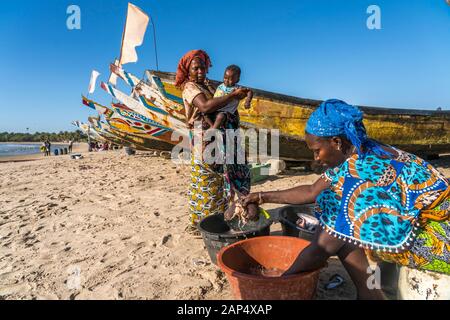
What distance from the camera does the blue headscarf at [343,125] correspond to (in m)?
1.42

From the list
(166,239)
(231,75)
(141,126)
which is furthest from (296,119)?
(141,126)

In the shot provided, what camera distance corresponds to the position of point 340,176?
1497 millimetres

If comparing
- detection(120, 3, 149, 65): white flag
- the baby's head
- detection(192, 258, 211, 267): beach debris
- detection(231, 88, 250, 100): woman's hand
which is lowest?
detection(192, 258, 211, 267): beach debris

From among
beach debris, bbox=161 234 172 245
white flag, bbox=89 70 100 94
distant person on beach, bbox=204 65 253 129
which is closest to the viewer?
distant person on beach, bbox=204 65 253 129

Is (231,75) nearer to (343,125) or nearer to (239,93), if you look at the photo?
(239,93)

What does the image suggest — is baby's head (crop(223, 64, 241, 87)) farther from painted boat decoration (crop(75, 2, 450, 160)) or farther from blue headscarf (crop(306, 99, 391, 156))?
painted boat decoration (crop(75, 2, 450, 160))

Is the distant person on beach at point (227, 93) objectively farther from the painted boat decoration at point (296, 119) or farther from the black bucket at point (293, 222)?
the painted boat decoration at point (296, 119)

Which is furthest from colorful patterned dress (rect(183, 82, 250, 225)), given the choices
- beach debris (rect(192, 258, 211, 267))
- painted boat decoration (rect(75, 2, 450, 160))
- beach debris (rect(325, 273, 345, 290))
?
painted boat decoration (rect(75, 2, 450, 160))

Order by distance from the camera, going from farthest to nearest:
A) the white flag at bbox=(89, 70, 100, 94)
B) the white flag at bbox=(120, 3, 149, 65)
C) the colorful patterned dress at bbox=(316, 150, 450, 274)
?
the white flag at bbox=(89, 70, 100, 94) < the white flag at bbox=(120, 3, 149, 65) < the colorful patterned dress at bbox=(316, 150, 450, 274)

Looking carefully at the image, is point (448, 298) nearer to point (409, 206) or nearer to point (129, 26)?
point (409, 206)

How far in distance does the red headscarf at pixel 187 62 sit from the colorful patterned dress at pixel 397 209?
188cm

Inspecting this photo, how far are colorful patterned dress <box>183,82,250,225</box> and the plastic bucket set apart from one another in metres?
0.76

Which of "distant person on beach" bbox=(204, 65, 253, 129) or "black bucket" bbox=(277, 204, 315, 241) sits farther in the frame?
"distant person on beach" bbox=(204, 65, 253, 129)

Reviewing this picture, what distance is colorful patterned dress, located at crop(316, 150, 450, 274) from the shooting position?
1.38 metres
